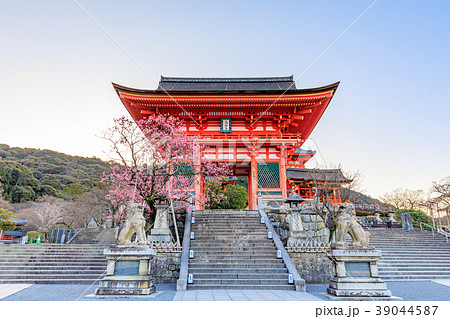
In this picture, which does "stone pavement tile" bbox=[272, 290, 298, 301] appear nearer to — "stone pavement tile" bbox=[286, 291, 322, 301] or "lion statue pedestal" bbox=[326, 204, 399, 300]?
"stone pavement tile" bbox=[286, 291, 322, 301]

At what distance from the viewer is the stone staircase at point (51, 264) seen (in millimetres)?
9094

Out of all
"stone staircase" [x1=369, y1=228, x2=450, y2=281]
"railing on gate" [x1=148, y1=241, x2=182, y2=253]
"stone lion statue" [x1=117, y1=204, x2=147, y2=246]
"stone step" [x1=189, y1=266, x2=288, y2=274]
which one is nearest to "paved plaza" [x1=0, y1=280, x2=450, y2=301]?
"stone step" [x1=189, y1=266, x2=288, y2=274]

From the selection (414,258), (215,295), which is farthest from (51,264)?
(414,258)

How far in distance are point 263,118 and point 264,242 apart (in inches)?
394

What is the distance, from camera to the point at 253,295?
6562 millimetres

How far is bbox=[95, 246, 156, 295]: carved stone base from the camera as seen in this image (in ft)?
19.9

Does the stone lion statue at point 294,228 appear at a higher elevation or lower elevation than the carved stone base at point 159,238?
higher

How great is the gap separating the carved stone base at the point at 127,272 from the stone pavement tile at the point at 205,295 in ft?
4.13

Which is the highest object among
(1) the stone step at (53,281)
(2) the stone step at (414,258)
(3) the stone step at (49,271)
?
(2) the stone step at (414,258)

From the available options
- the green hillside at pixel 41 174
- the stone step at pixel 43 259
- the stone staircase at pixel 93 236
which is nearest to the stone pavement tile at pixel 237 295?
the stone step at pixel 43 259

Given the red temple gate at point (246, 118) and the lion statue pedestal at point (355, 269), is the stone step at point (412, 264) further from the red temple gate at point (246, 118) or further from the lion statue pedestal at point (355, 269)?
the red temple gate at point (246, 118)

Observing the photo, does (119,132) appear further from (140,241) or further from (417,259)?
(417,259)

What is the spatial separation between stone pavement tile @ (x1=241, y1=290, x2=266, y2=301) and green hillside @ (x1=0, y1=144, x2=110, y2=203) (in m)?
28.7

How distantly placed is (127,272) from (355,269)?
566 cm
